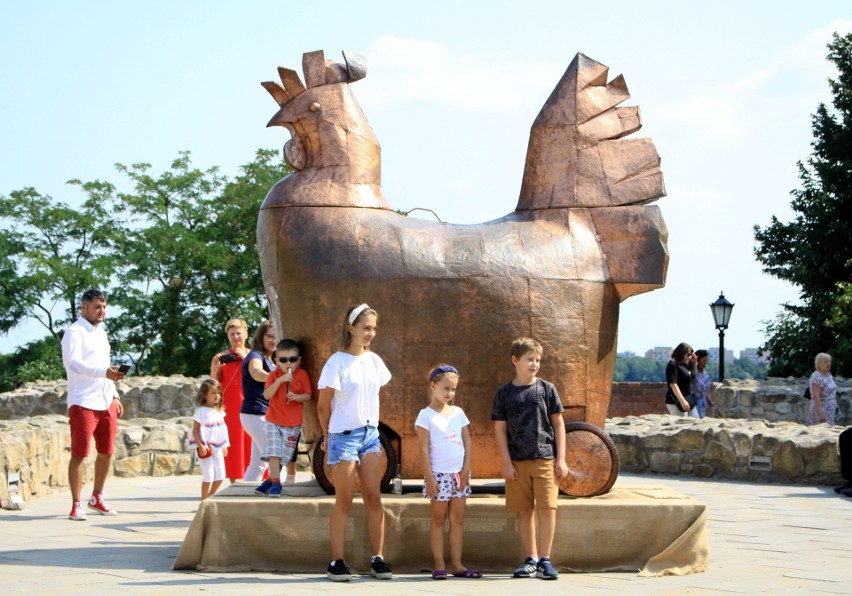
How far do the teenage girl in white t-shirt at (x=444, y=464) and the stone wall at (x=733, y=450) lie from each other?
6.16 meters

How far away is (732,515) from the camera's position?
8438 mm

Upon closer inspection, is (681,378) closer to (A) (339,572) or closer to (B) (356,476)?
(B) (356,476)

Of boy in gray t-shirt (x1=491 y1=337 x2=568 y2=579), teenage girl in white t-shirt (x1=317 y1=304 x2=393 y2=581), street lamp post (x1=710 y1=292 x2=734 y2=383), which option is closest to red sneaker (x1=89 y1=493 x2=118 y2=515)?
teenage girl in white t-shirt (x1=317 y1=304 x2=393 y2=581)

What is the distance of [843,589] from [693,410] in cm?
836

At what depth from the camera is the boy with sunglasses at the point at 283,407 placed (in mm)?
6363

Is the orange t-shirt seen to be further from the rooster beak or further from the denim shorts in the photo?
the rooster beak

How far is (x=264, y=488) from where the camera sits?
20.9 ft

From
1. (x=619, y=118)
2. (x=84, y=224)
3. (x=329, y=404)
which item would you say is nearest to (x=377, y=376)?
(x=329, y=404)

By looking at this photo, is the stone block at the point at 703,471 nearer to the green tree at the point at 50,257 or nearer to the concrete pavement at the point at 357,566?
the concrete pavement at the point at 357,566

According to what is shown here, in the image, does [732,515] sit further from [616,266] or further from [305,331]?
[305,331]

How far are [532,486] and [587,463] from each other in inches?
22.9

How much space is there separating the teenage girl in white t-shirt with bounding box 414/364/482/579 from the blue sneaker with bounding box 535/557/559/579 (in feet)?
1.08

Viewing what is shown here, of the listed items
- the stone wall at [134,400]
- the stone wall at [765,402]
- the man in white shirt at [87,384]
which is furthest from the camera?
the stone wall at [134,400]

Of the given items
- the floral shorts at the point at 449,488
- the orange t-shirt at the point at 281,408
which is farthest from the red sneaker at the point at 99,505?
the floral shorts at the point at 449,488
